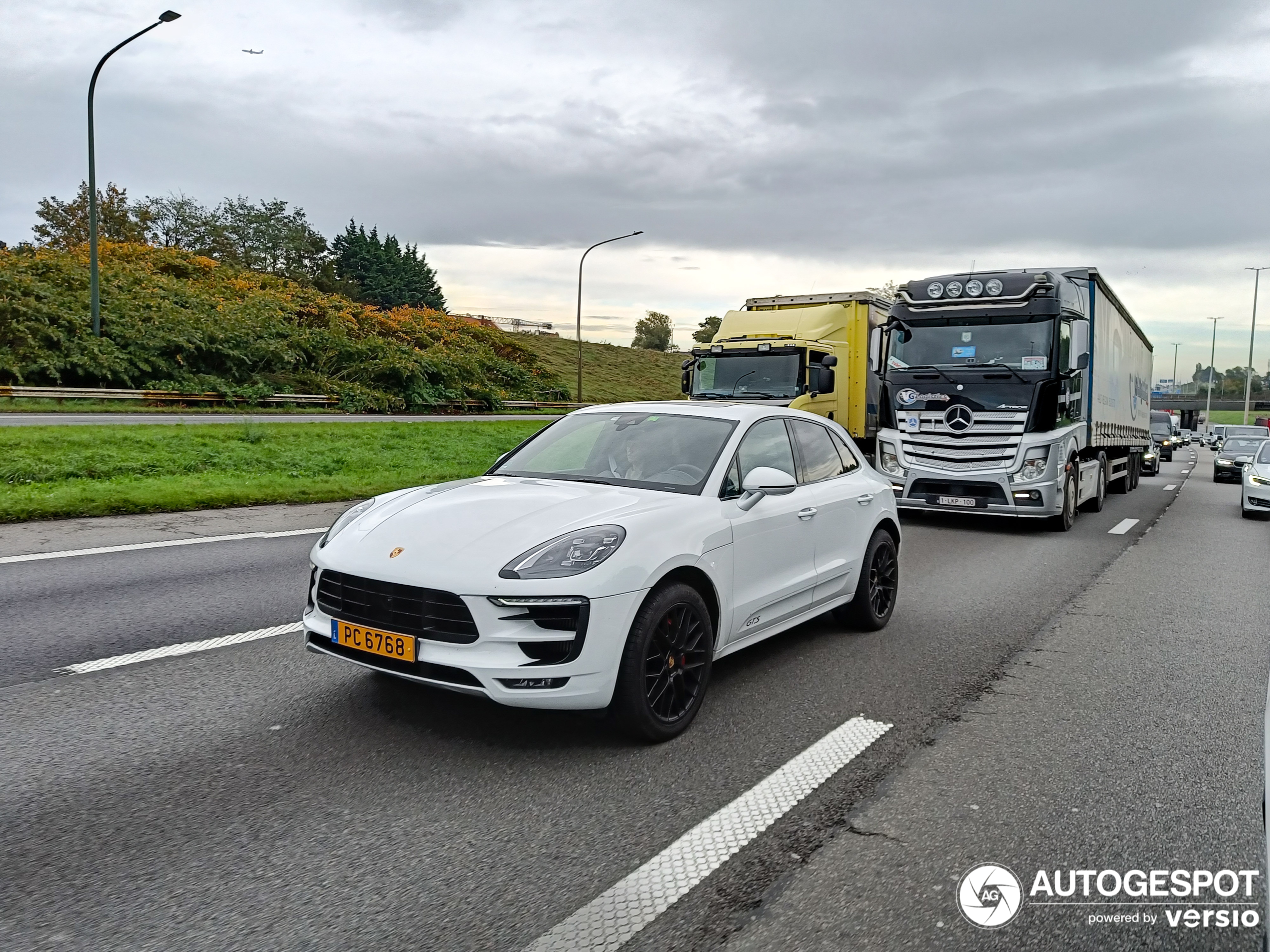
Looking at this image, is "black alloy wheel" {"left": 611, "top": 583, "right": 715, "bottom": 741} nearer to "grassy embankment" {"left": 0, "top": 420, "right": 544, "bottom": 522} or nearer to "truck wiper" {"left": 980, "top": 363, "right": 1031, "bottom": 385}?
"grassy embankment" {"left": 0, "top": 420, "right": 544, "bottom": 522}

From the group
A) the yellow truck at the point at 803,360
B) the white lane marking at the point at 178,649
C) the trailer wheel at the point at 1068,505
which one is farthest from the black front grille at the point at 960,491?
the white lane marking at the point at 178,649

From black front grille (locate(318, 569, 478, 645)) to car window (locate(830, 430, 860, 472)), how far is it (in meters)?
3.32

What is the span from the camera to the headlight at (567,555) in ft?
12.8

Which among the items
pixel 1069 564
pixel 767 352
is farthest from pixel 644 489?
pixel 767 352

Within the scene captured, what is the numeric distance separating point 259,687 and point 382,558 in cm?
131

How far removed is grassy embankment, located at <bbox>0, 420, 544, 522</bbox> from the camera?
36.9 ft

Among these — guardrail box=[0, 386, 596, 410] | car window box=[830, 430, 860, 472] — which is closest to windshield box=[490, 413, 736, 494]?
car window box=[830, 430, 860, 472]

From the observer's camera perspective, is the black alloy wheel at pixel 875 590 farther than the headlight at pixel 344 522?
Yes

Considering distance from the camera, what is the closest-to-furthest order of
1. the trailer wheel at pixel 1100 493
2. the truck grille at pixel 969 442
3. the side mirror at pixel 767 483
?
the side mirror at pixel 767 483 → the truck grille at pixel 969 442 → the trailer wheel at pixel 1100 493

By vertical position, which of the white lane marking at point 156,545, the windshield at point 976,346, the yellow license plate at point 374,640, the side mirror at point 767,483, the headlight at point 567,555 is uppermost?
the windshield at point 976,346

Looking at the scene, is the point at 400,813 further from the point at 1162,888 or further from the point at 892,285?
the point at 892,285

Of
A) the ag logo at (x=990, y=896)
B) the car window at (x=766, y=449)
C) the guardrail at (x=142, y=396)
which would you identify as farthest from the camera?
the guardrail at (x=142, y=396)

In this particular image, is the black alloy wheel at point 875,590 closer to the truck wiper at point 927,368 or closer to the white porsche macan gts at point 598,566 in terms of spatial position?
the white porsche macan gts at point 598,566

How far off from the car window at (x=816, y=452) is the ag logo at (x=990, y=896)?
9.72 feet
